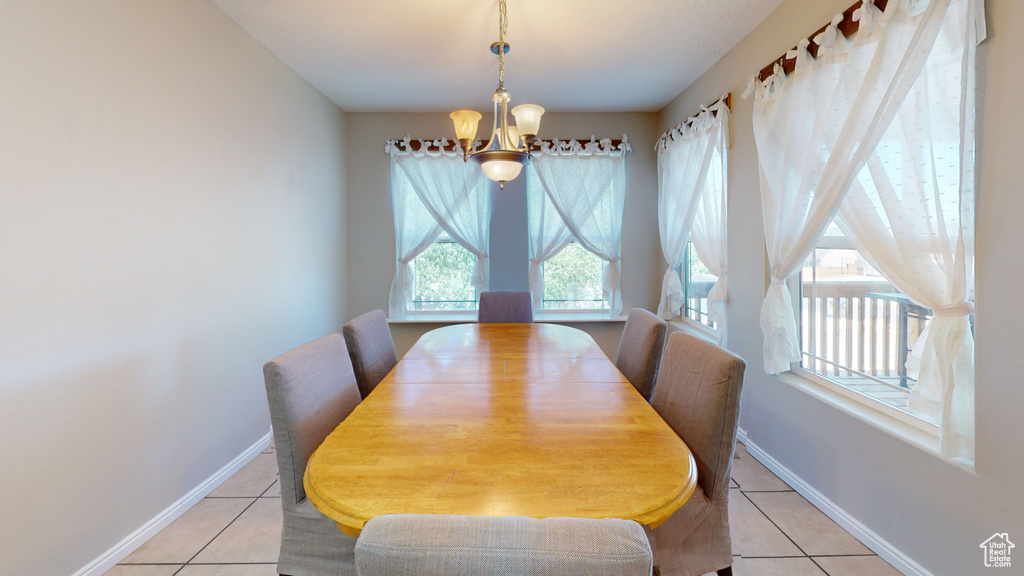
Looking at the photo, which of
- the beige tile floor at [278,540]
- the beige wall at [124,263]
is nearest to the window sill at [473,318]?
the beige wall at [124,263]

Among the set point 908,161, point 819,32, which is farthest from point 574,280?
point 908,161

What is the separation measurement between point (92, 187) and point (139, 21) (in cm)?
77

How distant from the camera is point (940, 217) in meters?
1.55

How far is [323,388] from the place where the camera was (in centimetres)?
152

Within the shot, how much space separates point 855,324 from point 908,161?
0.78 metres

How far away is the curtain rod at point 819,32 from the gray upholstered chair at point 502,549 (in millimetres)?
2171

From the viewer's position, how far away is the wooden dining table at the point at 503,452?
921 millimetres

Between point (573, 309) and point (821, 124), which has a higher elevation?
point (821, 124)

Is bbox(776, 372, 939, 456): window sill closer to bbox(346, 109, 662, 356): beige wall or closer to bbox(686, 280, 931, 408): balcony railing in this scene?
bbox(686, 280, 931, 408): balcony railing

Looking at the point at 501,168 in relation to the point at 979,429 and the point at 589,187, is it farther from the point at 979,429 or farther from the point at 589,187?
the point at 589,187

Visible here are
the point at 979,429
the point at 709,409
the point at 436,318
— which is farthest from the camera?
the point at 436,318

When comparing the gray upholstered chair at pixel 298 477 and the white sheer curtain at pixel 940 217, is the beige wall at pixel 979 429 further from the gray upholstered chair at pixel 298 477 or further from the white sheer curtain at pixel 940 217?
the gray upholstered chair at pixel 298 477

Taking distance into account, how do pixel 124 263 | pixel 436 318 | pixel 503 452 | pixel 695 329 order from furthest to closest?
1. pixel 436 318
2. pixel 695 329
3. pixel 124 263
4. pixel 503 452
